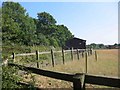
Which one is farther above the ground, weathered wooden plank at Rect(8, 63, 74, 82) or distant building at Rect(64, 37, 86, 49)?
distant building at Rect(64, 37, 86, 49)

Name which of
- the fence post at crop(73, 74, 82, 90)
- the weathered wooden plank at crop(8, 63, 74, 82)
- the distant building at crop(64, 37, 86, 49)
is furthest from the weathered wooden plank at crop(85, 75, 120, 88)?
the distant building at crop(64, 37, 86, 49)

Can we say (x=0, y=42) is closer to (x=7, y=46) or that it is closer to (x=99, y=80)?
(x=7, y=46)

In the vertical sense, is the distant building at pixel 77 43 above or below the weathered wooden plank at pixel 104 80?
above

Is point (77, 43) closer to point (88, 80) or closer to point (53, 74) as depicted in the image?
point (53, 74)

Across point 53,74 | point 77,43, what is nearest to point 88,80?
point 53,74

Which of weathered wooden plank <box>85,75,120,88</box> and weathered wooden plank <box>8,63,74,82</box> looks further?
weathered wooden plank <box>8,63,74,82</box>

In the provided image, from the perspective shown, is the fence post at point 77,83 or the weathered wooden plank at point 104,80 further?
the fence post at point 77,83

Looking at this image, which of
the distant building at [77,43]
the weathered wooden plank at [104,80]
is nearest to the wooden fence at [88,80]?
the weathered wooden plank at [104,80]

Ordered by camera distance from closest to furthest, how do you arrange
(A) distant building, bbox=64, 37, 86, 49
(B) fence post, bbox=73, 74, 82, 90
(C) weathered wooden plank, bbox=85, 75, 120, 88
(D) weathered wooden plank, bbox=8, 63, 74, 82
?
(C) weathered wooden plank, bbox=85, 75, 120, 88, (B) fence post, bbox=73, 74, 82, 90, (D) weathered wooden plank, bbox=8, 63, 74, 82, (A) distant building, bbox=64, 37, 86, 49

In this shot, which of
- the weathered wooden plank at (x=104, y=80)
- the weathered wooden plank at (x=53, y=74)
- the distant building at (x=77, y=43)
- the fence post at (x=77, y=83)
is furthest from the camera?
the distant building at (x=77, y=43)

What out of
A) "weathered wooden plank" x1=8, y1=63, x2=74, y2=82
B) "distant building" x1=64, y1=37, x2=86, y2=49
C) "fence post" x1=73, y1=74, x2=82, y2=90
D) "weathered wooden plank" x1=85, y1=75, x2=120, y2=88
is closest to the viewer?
"weathered wooden plank" x1=85, y1=75, x2=120, y2=88

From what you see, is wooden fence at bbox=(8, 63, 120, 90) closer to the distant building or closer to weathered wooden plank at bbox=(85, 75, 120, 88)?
Answer: weathered wooden plank at bbox=(85, 75, 120, 88)

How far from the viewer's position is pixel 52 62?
1717cm

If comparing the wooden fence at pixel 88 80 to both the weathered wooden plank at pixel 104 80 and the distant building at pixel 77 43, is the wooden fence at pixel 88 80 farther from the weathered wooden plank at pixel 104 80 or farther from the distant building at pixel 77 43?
the distant building at pixel 77 43
